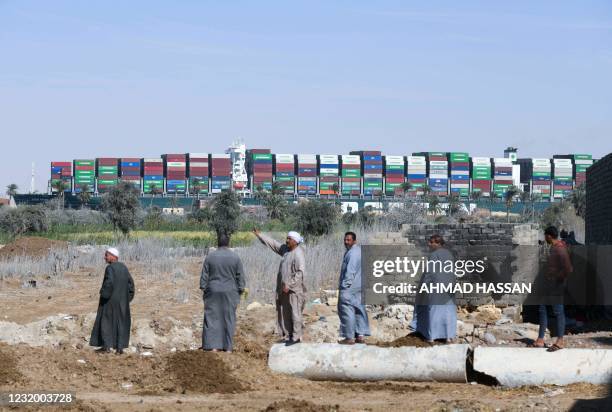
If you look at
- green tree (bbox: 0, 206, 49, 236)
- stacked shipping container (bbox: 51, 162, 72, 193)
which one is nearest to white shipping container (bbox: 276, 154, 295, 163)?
stacked shipping container (bbox: 51, 162, 72, 193)

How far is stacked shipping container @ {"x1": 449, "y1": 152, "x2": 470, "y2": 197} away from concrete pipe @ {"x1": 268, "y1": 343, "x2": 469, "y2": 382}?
124 meters

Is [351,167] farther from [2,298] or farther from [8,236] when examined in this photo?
[2,298]

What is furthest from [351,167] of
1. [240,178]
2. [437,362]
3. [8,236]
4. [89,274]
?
[437,362]

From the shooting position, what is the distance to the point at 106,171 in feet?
424

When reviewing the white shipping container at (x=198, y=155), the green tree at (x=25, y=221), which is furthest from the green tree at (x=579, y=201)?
the white shipping container at (x=198, y=155)

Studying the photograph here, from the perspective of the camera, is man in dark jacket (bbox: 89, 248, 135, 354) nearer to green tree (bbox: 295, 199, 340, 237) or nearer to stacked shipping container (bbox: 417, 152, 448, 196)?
green tree (bbox: 295, 199, 340, 237)

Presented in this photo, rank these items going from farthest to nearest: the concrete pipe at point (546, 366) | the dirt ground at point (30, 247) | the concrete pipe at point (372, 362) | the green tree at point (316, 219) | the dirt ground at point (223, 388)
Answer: the green tree at point (316, 219)
the dirt ground at point (30, 247)
the concrete pipe at point (372, 362)
the concrete pipe at point (546, 366)
the dirt ground at point (223, 388)

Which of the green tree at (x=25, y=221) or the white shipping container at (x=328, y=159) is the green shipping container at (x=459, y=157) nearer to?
the white shipping container at (x=328, y=159)

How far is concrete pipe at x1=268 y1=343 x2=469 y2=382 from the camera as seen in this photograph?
396 inches

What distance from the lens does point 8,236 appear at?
145ft

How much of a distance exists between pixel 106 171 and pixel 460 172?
143 ft

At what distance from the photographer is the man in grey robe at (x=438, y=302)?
10.7 metres

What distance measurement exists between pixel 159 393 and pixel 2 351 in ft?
5.97

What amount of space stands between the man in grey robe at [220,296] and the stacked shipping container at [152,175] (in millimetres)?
119643
